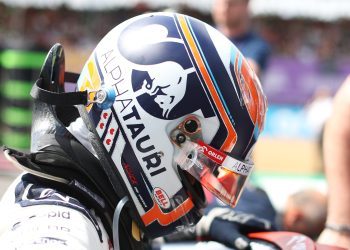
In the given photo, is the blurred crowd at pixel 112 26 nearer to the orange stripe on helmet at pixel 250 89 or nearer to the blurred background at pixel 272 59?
the blurred background at pixel 272 59

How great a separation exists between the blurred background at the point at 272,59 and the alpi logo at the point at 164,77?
9.84 feet

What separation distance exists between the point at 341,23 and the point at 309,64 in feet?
15.0

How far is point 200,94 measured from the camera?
5.19 ft

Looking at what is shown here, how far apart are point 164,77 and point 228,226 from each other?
55cm

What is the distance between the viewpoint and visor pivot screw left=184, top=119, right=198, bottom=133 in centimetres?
159

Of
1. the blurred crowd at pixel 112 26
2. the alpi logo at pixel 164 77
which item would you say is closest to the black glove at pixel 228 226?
the alpi logo at pixel 164 77

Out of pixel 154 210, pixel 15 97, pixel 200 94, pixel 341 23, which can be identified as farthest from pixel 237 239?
pixel 341 23

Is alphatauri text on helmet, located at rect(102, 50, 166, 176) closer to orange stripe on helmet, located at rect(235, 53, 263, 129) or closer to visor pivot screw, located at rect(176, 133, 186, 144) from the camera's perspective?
visor pivot screw, located at rect(176, 133, 186, 144)

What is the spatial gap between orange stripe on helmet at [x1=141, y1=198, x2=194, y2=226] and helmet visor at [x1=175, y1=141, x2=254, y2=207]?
6cm

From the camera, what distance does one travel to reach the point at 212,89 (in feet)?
5.23

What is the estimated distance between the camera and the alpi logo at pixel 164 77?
156cm

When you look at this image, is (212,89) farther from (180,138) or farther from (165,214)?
(165,214)

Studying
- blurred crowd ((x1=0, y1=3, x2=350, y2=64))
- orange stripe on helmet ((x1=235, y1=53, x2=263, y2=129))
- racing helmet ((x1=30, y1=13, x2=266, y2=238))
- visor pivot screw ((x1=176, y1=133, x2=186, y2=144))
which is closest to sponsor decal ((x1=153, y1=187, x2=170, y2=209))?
racing helmet ((x1=30, y1=13, x2=266, y2=238))

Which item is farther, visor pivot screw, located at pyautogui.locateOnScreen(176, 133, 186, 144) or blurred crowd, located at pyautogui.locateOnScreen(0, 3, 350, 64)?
blurred crowd, located at pyautogui.locateOnScreen(0, 3, 350, 64)
